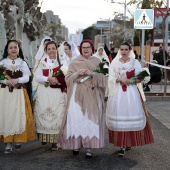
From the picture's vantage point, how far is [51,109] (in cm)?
667

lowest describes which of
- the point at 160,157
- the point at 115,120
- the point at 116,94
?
the point at 160,157

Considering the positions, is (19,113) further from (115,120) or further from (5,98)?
(115,120)

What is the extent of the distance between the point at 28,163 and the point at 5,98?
3.92 feet

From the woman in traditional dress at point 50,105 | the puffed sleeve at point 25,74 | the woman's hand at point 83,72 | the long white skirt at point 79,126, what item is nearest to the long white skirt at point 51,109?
the woman in traditional dress at point 50,105

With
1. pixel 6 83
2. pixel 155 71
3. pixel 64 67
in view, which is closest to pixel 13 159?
pixel 6 83

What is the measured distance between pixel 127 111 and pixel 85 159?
0.97 meters

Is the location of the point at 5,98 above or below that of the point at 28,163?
above

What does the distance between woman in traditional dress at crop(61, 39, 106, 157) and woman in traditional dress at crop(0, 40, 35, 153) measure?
Answer: 74 cm

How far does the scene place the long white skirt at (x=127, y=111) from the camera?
6324 millimetres

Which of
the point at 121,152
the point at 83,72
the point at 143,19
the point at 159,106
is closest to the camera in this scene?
the point at 83,72

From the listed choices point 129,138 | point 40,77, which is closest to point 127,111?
point 129,138

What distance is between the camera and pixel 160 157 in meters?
6.39

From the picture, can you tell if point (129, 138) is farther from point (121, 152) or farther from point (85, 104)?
point (85, 104)

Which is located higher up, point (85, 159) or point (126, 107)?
point (126, 107)
